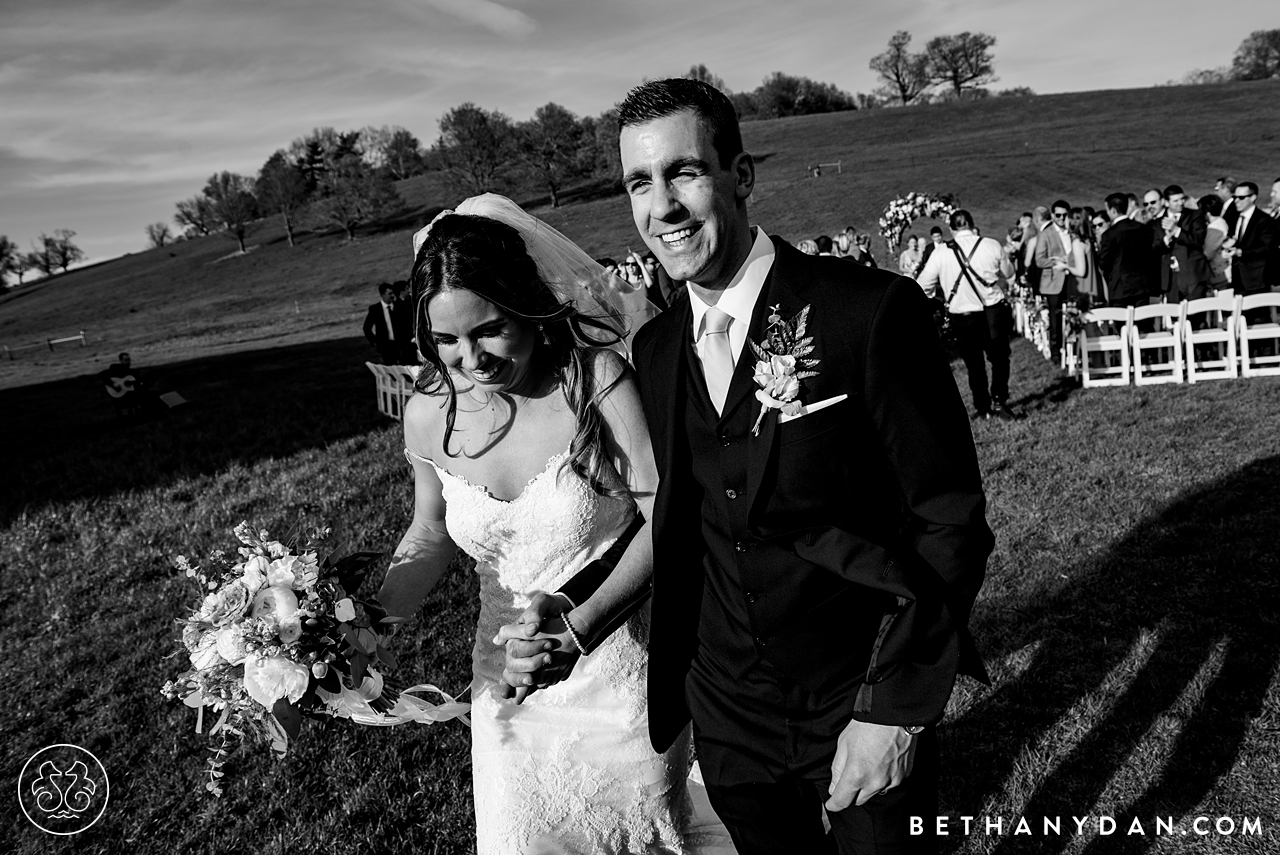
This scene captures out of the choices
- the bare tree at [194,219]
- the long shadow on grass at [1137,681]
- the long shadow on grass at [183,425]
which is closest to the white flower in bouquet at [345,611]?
the long shadow on grass at [1137,681]

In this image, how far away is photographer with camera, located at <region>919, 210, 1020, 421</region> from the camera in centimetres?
1003

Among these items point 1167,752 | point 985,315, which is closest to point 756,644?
point 1167,752

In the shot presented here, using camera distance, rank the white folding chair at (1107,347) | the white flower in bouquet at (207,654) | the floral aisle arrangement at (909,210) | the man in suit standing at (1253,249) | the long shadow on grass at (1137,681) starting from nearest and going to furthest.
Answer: the white flower in bouquet at (207,654) < the long shadow on grass at (1137,681) < the white folding chair at (1107,347) < the man in suit standing at (1253,249) < the floral aisle arrangement at (909,210)

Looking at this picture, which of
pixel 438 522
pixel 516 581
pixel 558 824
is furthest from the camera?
pixel 438 522

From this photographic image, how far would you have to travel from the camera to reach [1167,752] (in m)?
4.08

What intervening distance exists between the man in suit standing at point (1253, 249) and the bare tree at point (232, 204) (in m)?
82.7

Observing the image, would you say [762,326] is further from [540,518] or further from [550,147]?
[550,147]

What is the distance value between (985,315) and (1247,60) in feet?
391

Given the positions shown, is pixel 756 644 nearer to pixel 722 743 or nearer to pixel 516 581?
pixel 722 743

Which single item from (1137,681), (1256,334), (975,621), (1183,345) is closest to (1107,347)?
(1256,334)

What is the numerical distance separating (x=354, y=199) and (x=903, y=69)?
72370 millimetres

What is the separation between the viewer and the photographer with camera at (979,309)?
10.0 m

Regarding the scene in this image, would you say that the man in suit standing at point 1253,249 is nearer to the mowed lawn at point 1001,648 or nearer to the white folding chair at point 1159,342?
the white folding chair at point 1159,342

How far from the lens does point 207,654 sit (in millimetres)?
2711
